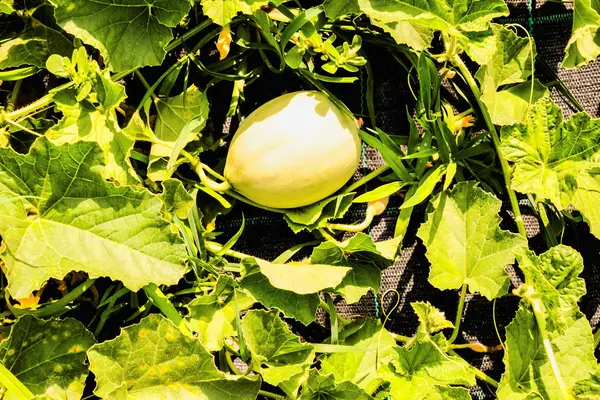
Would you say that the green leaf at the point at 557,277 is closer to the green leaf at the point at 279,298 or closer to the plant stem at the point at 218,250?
the green leaf at the point at 279,298

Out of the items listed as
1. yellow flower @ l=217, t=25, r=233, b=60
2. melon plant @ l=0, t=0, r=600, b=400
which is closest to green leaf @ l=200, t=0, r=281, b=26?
melon plant @ l=0, t=0, r=600, b=400

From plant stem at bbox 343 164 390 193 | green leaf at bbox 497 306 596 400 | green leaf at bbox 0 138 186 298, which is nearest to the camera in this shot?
green leaf at bbox 0 138 186 298

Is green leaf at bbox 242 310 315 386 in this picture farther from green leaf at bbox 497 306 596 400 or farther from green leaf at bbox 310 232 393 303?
green leaf at bbox 497 306 596 400

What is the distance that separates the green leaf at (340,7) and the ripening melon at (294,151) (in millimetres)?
140

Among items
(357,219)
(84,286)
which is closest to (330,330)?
(357,219)

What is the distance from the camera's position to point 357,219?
4.35ft

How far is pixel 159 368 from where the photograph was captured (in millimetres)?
1140

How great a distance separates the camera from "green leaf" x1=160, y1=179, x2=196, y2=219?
1181 mm

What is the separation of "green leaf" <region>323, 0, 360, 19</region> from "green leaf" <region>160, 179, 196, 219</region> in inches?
14.2

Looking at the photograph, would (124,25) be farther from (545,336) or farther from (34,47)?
(545,336)

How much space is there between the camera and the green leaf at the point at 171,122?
1226mm

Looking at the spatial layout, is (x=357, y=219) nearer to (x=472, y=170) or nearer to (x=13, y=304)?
(x=472, y=170)

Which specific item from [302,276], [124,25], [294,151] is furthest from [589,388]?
[124,25]

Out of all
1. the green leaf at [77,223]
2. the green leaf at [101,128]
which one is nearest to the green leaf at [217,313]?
the green leaf at [77,223]
